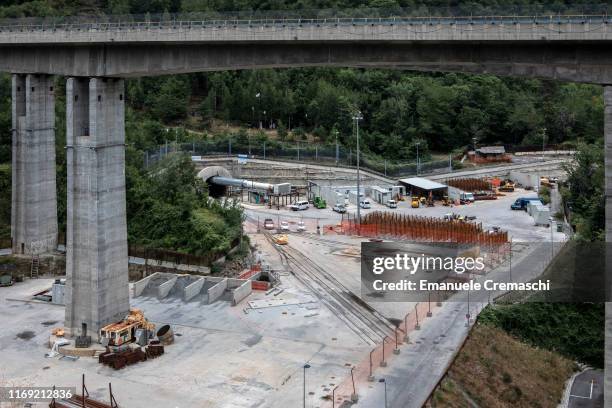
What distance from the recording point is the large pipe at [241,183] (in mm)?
72750

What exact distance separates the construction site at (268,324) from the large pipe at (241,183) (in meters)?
8.34

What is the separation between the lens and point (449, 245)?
53438mm

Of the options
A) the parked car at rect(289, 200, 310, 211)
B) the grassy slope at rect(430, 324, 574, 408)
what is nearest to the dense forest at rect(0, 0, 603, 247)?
the parked car at rect(289, 200, 310, 211)

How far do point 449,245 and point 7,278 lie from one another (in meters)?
30.6

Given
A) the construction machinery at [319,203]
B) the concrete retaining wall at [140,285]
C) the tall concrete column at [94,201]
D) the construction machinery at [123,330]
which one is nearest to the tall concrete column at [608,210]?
the construction machinery at [123,330]

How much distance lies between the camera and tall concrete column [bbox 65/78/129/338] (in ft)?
111

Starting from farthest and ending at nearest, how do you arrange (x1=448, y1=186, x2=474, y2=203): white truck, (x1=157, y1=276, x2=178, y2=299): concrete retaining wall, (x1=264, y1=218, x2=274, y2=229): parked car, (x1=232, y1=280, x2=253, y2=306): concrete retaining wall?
(x1=448, y1=186, x2=474, y2=203): white truck < (x1=264, y1=218, x2=274, y2=229): parked car < (x1=157, y1=276, x2=178, y2=299): concrete retaining wall < (x1=232, y1=280, x2=253, y2=306): concrete retaining wall

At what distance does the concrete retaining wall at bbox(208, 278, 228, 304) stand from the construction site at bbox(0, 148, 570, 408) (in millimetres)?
97

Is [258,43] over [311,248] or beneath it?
over

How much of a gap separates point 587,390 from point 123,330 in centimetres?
2281

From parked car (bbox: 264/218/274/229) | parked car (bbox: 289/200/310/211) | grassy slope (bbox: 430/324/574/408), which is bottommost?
grassy slope (bbox: 430/324/574/408)

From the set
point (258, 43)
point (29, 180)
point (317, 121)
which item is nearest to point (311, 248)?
point (29, 180)

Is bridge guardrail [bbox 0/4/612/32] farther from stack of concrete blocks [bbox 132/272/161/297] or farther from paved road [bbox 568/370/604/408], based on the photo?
paved road [bbox 568/370/604/408]

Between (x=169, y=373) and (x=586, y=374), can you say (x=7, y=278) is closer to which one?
(x=169, y=373)
